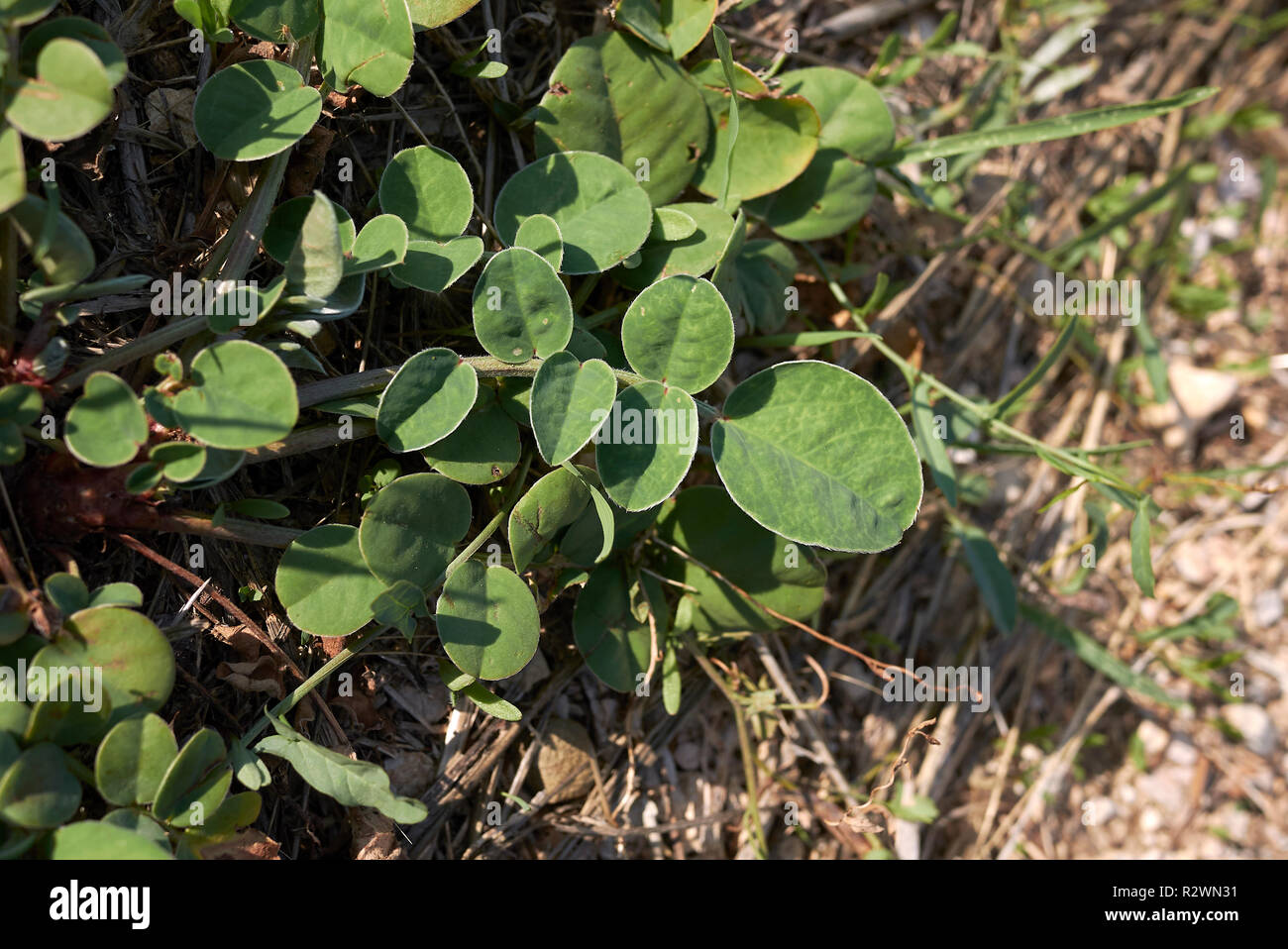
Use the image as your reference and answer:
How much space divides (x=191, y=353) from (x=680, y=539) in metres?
0.82

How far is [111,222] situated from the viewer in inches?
53.5

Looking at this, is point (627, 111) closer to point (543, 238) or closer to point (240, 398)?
point (543, 238)

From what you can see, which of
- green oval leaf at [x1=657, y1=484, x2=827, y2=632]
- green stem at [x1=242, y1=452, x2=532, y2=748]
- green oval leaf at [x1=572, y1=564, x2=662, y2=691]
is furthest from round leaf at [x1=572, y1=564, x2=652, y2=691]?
green stem at [x1=242, y1=452, x2=532, y2=748]

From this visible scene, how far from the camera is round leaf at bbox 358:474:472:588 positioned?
4.12ft

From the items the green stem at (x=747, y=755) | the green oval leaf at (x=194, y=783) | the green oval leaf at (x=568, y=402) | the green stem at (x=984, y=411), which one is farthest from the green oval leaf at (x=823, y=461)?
the green oval leaf at (x=194, y=783)

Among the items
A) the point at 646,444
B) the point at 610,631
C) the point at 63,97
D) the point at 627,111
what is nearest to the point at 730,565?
the point at 610,631

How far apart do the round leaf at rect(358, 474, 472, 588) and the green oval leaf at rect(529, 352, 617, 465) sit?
18cm

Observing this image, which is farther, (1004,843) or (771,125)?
(1004,843)

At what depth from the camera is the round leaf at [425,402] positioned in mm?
1243

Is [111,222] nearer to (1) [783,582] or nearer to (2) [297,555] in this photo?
(2) [297,555]

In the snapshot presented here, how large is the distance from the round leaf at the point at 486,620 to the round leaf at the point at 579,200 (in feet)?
1.67

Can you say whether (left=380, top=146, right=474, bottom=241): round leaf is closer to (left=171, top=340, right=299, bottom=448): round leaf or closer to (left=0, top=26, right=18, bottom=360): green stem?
(left=171, top=340, right=299, bottom=448): round leaf

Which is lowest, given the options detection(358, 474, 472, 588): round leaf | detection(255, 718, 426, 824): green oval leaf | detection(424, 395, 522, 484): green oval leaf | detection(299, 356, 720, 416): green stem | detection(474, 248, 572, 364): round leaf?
detection(255, 718, 426, 824): green oval leaf
